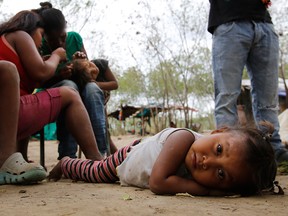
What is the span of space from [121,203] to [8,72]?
0.99 m

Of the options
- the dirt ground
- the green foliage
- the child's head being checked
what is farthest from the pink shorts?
the green foliage

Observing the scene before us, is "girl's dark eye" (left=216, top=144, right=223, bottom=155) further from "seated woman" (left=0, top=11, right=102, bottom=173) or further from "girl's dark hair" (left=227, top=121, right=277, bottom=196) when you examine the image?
"seated woman" (left=0, top=11, right=102, bottom=173)

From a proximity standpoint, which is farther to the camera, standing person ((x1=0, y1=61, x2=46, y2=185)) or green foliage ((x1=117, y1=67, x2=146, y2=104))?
green foliage ((x1=117, y1=67, x2=146, y2=104))

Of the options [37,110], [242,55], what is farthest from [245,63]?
[37,110]

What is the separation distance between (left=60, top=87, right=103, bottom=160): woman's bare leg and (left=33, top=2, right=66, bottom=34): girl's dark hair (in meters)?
0.62

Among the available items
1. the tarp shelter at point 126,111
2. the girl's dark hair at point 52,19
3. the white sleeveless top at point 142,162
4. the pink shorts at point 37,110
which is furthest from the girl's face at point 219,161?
the tarp shelter at point 126,111

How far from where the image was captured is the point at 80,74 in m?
2.92

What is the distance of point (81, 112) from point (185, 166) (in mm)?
879

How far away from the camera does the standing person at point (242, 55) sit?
2768 millimetres

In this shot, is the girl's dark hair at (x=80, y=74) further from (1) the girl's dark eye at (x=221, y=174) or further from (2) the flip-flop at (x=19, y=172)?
(1) the girl's dark eye at (x=221, y=174)

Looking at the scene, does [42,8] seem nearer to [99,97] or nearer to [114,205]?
[99,97]

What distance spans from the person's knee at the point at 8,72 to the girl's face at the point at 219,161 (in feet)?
3.30

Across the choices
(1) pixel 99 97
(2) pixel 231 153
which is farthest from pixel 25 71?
(2) pixel 231 153

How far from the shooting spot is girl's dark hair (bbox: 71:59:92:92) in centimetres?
290
